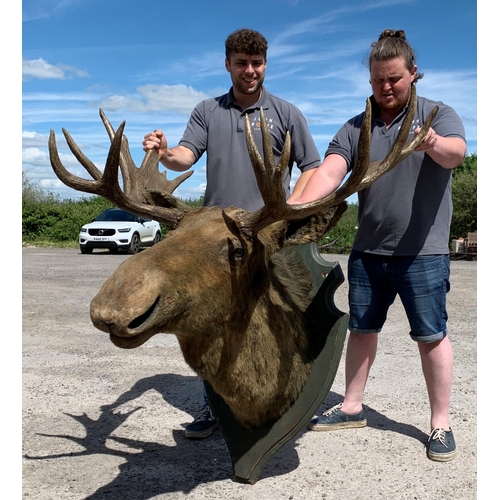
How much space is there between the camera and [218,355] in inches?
123

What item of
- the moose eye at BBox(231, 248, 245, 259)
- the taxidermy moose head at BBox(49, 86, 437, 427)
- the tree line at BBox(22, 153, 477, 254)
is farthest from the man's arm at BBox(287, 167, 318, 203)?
the tree line at BBox(22, 153, 477, 254)

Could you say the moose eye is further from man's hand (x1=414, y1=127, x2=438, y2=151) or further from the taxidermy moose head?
man's hand (x1=414, y1=127, x2=438, y2=151)

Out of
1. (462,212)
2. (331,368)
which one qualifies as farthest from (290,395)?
(462,212)

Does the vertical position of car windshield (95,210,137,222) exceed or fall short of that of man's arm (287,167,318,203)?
it exceeds it

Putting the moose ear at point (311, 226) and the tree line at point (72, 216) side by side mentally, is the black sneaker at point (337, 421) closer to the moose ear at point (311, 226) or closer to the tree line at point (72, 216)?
the moose ear at point (311, 226)

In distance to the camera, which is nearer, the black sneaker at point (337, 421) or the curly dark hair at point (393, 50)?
the curly dark hair at point (393, 50)

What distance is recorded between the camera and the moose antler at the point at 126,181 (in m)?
3.31

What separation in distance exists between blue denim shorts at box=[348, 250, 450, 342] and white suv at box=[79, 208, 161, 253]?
15707 mm

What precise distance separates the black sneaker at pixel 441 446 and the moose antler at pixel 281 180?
1860mm

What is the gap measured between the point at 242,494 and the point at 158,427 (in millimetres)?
1216

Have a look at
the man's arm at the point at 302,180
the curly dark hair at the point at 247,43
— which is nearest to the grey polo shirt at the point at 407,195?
the man's arm at the point at 302,180

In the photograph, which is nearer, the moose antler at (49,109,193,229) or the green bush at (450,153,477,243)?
the moose antler at (49,109,193,229)

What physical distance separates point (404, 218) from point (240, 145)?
1.22m

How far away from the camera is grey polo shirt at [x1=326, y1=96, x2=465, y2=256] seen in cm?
387
